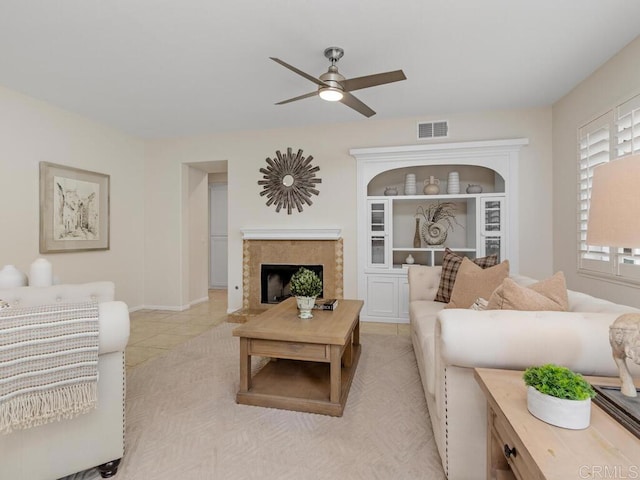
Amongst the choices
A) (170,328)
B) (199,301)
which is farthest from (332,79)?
(199,301)

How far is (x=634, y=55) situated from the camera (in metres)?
2.54

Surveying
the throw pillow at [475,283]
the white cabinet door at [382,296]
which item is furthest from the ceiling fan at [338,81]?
the white cabinet door at [382,296]

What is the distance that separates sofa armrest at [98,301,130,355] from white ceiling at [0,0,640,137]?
1939mm

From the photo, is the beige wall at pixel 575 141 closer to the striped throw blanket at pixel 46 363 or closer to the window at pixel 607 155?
the window at pixel 607 155

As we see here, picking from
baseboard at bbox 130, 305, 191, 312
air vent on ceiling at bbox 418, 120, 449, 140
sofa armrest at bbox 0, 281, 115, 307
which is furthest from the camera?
baseboard at bbox 130, 305, 191, 312

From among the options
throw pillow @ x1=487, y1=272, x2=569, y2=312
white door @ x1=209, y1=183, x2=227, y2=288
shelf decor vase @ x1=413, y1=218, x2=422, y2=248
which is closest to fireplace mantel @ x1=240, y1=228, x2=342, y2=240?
shelf decor vase @ x1=413, y1=218, x2=422, y2=248

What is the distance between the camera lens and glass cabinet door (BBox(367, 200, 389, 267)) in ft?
14.1

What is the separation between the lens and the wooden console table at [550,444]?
76cm

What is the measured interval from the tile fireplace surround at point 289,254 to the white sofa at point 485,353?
117 inches

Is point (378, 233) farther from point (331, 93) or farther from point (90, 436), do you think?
point (90, 436)

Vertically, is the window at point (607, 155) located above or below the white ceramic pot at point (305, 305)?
above

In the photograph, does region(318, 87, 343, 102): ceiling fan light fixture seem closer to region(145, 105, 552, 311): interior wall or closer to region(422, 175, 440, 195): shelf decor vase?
region(145, 105, 552, 311): interior wall

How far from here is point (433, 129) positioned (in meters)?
4.16

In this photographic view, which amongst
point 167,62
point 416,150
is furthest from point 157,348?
point 416,150
